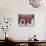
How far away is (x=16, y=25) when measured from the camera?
319cm

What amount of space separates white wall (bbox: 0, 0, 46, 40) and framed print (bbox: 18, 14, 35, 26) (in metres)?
0.08

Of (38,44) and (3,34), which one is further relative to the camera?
(3,34)

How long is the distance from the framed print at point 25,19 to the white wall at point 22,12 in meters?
0.08

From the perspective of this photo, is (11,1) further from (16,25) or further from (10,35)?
(10,35)

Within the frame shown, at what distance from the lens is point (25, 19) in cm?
321

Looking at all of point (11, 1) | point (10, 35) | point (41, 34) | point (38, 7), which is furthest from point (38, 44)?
point (11, 1)

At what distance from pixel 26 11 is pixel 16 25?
0.44m

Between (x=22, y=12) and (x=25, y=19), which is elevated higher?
(x=22, y=12)

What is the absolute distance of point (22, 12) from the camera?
3205 mm

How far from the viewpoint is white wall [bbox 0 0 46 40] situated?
3.15 meters

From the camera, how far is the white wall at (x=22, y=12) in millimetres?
3150

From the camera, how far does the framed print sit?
320cm

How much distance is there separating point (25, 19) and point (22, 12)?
0.63 feet

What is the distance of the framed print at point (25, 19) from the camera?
320cm
